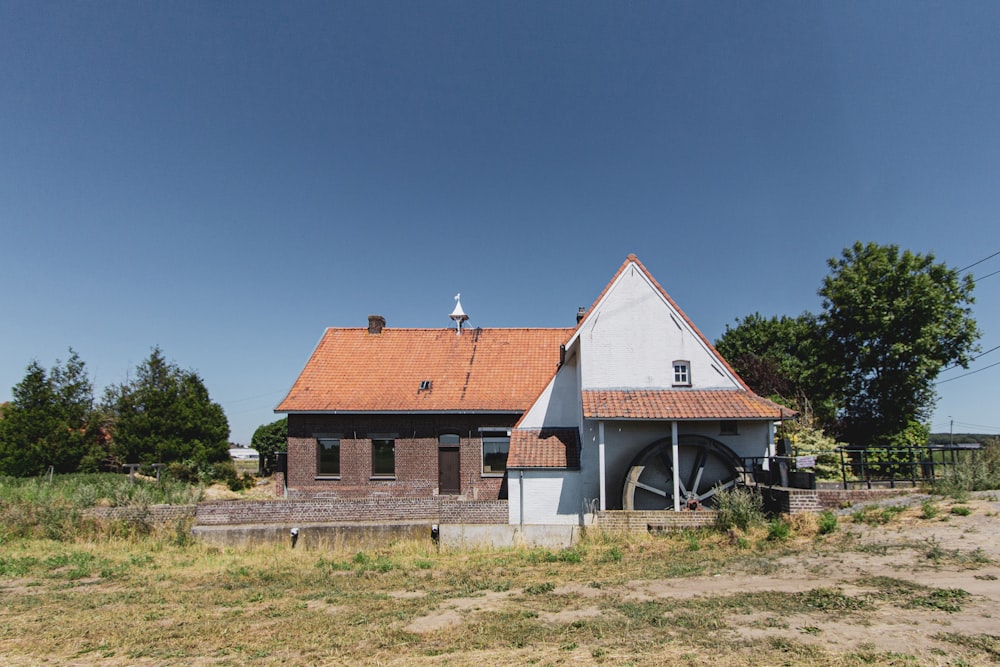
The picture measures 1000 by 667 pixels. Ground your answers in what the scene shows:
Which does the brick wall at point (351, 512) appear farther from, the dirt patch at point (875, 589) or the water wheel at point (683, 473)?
the dirt patch at point (875, 589)

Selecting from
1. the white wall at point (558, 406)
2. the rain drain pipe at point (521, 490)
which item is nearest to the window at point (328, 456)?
the white wall at point (558, 406)

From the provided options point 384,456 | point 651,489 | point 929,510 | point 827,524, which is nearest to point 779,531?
point 827,524

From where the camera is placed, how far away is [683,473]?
16.2 metres

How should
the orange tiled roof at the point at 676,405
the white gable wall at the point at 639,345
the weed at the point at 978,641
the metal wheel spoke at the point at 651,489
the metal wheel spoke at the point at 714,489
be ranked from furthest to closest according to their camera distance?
the white gable wall at the point at 639,345 → the metal wheel spoke at the point at 651,489 → the metal wheel spoke at the point at 714,489 → the orange tiled roof at the point at 676,405 → the weed at the point at 978,641

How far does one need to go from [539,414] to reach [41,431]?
1078 inches

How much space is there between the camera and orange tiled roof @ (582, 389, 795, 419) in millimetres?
15023

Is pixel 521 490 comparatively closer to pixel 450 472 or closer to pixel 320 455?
pixel 450 472

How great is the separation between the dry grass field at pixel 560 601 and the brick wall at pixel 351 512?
1673 millimetres

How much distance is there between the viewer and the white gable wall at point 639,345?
16.5 m

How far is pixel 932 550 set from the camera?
32.0ft

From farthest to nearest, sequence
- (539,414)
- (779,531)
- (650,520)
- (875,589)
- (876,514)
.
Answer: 1. (539,414)
2. (650,520)
3. (876,514)
4. (779,531)
5. (875,589)

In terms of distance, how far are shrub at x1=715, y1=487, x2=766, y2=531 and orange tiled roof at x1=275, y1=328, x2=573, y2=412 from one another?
9.11 meters

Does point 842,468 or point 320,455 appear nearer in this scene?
point 842,468

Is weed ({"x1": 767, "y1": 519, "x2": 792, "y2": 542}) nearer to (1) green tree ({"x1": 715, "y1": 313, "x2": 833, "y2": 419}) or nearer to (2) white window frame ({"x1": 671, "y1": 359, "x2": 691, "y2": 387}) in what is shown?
(2) white window frame ({"x1": 671, "y1": 359, "x2": 691, "y2": 387})
